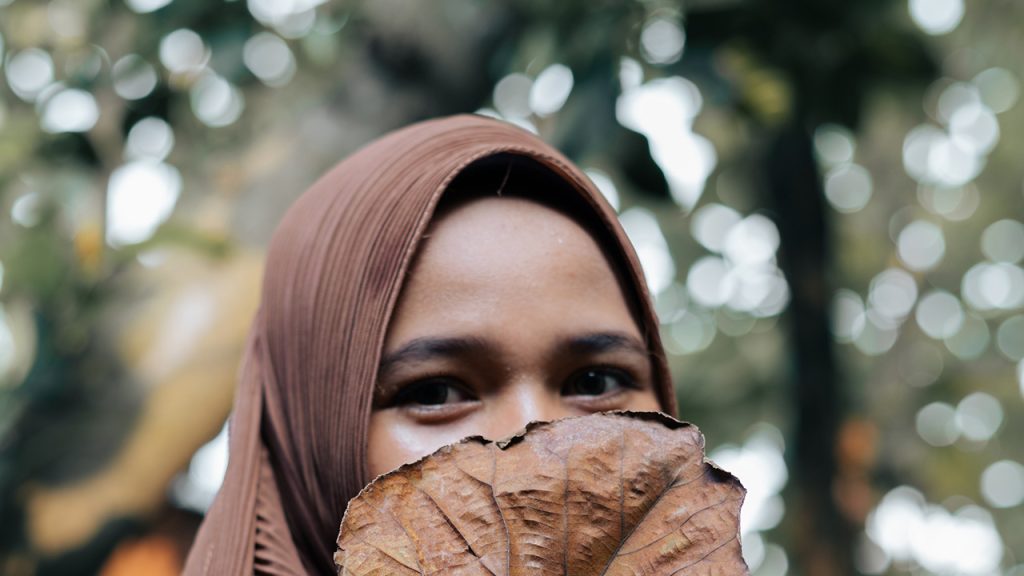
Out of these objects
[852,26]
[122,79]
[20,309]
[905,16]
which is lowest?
[20,309]

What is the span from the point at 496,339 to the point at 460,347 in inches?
1.6

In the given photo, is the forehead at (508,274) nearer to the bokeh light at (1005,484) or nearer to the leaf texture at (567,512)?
the leaf texture at (567,512)

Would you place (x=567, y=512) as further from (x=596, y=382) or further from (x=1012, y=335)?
(x=1012, y=335)

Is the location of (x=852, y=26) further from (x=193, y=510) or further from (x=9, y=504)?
(x=9, y=504)

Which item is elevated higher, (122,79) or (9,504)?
(122,79)

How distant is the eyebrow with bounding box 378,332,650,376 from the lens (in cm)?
139

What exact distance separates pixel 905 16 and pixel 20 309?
255 cm

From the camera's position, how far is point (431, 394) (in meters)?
1.40

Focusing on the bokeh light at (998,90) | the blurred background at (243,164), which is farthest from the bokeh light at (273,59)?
the bokeh light at (998,90)

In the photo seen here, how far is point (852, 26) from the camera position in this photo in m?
2.93

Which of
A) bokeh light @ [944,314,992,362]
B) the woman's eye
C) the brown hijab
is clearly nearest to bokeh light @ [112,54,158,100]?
the brown hijab

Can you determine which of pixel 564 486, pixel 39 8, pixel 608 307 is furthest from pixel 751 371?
pixel 564 486

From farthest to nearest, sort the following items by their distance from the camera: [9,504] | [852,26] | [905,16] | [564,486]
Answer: [905,16] < [852,26] < [9,504] < [564,486]

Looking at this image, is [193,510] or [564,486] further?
[193,510]
